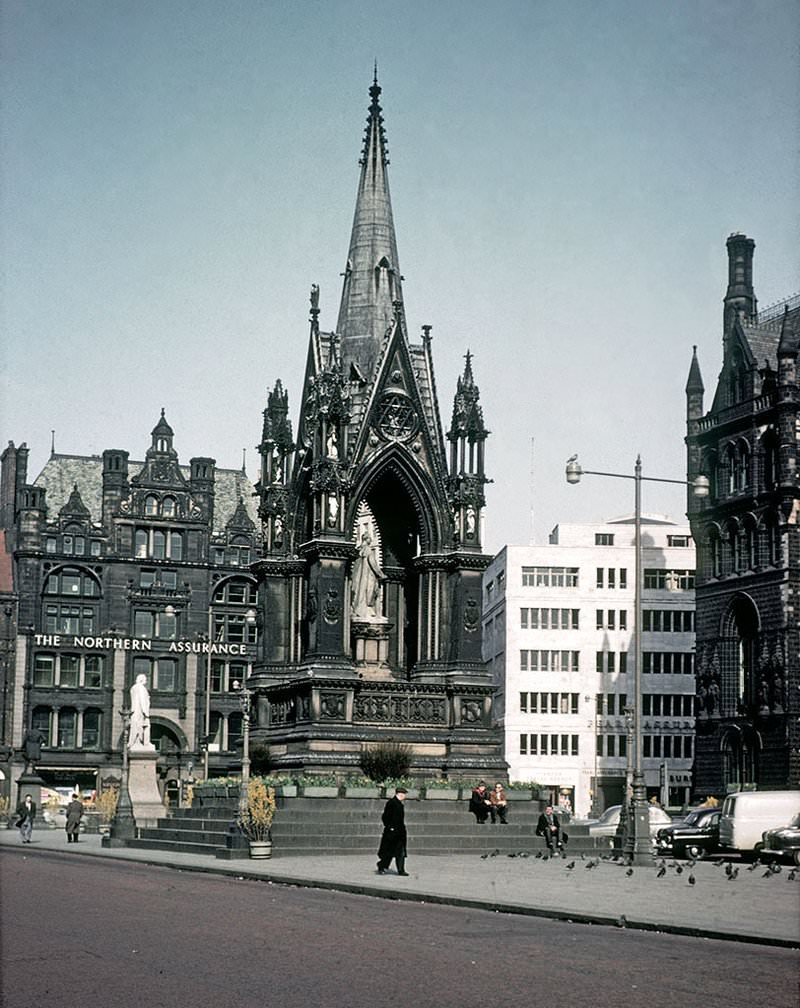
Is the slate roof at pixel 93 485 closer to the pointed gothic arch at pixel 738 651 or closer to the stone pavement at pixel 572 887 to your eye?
the pointed gothic arch at pixel 738 651

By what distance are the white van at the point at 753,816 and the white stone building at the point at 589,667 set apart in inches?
2453

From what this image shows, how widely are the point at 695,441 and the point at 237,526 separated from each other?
34.4 metres

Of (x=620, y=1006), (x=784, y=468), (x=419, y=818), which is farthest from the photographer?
(x=784, y=468)

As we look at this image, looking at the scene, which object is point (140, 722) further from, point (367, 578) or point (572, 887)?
point (572, 887)

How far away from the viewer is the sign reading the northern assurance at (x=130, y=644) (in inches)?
4026

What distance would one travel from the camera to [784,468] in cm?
7900

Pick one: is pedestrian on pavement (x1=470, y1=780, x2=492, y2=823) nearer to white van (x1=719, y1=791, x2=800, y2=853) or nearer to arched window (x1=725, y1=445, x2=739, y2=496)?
white van (x1=719, y1=791, x2=800, y2=853)

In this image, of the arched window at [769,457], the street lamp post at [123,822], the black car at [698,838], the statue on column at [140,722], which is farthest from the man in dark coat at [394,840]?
the arched window at [769,457]

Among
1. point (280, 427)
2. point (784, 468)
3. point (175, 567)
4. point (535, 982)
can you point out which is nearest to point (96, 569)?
point (175, 567)

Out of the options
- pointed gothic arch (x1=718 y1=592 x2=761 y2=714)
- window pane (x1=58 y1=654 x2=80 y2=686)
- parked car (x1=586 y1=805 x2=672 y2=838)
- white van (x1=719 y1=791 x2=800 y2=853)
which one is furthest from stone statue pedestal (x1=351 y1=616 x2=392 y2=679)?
window pane (x1=58 y1=654 x2=80 y2=686)

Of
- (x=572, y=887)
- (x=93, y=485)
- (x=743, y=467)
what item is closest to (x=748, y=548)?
(x=743, y=467)

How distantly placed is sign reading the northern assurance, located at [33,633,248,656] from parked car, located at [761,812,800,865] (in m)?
64.1

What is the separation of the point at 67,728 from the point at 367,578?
203ft

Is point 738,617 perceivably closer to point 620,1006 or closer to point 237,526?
point 237,526
